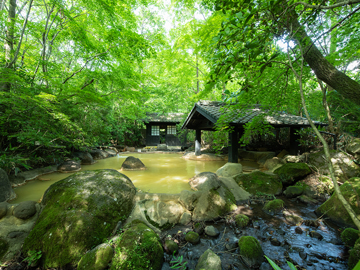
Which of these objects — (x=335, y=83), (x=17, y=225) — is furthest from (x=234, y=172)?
(x=17, y=225)

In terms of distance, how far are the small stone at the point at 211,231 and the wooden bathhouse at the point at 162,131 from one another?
13598 mm

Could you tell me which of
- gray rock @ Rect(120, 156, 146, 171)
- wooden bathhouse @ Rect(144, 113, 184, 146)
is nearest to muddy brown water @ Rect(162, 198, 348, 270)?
gray rock @ Rect(120, 156, 146, 171)

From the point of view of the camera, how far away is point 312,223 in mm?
3383

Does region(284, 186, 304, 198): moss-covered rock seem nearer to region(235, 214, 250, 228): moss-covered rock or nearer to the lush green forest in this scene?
region(235, 214, 250, 228): moss-covered rock

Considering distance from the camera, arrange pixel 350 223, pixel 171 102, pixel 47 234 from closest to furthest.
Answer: pixel 47 234 → pixel 350 223 → pixel 171 102

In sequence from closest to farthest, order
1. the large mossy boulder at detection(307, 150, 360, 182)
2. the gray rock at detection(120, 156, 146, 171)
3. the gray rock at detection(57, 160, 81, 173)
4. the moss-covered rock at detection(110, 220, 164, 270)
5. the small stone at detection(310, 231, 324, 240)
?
the moss-covered rock at detection(110, 220, 164, 270) < the small stone at detection(310, 231, 324, 240) < the large mossy boulder at detection(307, 150, 360, 182) < the gray rock at detection(57, 160, 81, 173) < the gray rock at detection(120, 156, 146, 171)

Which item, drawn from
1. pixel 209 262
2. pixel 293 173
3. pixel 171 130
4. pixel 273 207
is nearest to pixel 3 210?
pixel 209 262

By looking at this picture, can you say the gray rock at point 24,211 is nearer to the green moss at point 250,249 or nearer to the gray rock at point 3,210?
the gray rock at point 3,210

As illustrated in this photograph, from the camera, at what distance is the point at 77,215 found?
2814 millimetres

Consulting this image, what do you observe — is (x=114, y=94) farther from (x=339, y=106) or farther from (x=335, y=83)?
(x=339, y=106)

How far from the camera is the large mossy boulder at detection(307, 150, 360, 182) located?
4487 millimetres

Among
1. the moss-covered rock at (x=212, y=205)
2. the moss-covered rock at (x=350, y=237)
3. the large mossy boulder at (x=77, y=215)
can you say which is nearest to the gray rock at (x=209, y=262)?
the moss-covered rock at (x=212, y=205)

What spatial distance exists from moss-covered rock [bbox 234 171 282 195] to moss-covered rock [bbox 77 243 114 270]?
3.82 m

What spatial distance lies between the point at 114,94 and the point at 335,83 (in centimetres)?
723
